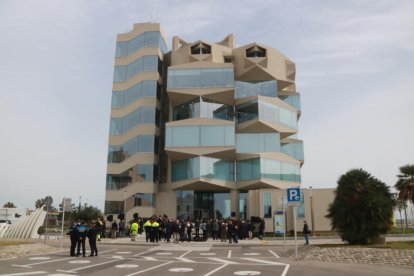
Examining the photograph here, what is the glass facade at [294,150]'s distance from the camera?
52.2 meters

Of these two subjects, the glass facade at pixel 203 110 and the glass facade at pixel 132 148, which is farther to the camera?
the glass facade at pixel 132 148

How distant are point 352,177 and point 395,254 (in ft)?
16.7

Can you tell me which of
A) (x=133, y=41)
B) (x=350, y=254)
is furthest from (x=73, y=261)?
(x=133, y=41)

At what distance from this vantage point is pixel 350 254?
17.4 m

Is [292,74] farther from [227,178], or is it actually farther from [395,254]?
[395,254]

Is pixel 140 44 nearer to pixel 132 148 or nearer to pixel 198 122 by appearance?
pixel 132 148

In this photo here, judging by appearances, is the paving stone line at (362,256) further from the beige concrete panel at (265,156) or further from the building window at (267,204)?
the beige concrete panel at (265,156)

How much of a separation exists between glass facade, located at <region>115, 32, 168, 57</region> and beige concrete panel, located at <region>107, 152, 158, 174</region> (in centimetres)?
1428

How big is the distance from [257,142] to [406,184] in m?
20.3

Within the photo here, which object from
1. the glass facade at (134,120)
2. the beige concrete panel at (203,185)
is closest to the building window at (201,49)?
the glass facade at (134,120)

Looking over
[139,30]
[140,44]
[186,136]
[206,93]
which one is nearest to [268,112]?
[206,93]

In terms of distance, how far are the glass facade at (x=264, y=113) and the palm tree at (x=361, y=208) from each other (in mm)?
25242

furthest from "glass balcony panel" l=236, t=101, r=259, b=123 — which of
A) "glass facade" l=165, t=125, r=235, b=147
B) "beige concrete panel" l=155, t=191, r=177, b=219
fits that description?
"beige concrete panel" l=155, t=191, r=177, b=219

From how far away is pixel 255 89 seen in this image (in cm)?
4847
